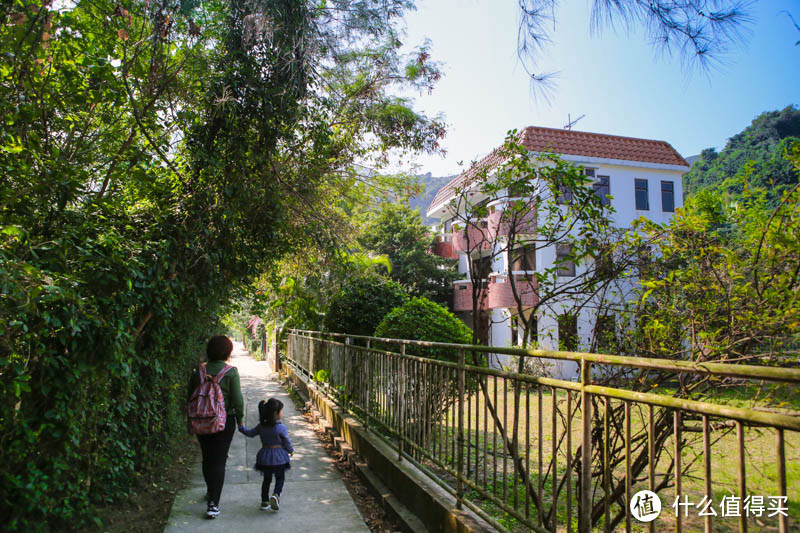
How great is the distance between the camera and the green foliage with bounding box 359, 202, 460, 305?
27906mm

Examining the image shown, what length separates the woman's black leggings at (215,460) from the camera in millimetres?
4922

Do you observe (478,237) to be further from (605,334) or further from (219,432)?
(605,334)

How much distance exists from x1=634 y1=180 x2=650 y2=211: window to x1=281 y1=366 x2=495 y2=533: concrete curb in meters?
18.6

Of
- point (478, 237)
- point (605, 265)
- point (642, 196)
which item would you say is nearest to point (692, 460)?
point (605, 265)

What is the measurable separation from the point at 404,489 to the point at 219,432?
73.0 inches

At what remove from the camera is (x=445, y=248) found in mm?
29125

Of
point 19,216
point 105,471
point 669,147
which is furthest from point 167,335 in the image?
Answer: point 669,147

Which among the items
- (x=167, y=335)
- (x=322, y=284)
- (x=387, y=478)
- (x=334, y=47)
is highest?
(x=334, y=47)

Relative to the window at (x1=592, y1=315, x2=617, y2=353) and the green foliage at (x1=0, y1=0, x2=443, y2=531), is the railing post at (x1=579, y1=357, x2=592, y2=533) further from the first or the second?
the green foliage at (x1=0, y1=0, x2=443, y2=531)

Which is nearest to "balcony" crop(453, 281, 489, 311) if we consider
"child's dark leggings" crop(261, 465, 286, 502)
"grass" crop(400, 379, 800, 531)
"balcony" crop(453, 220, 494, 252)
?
"balcony" crop(453, 220, 494, 252)

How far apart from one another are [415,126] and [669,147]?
17.4 m

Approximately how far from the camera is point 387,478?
5398 millimetres

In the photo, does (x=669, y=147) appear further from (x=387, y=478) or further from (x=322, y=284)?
(x=387, y=478)

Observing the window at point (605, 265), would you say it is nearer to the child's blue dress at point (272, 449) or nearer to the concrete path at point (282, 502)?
the concrete path at point (282, 502)
